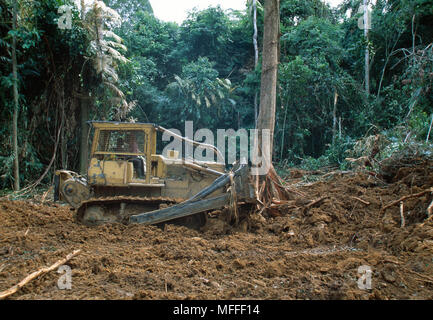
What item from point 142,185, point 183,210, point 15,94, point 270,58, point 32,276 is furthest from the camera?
point 15,94

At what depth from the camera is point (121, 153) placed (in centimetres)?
664

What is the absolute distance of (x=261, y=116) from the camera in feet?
24.9

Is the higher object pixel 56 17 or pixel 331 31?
pixel 331 31

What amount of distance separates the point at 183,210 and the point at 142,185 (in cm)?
116

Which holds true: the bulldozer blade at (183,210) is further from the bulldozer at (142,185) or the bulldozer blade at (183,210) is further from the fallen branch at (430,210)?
the fallen branch at (430,210)

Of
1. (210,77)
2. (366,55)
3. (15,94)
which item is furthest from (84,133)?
(366,55)

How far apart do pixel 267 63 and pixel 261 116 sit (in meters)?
1.14

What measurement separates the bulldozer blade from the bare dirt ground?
0.59ft

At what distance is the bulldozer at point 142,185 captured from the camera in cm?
588

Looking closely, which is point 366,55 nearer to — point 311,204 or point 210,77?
point 210,77

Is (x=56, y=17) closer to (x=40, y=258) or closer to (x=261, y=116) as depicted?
(x=261, y=116)

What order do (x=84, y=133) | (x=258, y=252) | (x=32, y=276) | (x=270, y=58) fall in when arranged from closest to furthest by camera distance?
1. (x=32, y=276)
2. (x=258, y=252)
3. (x=270, y=58)
4. (x=84, y=133)

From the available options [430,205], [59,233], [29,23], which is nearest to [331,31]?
[29,23]

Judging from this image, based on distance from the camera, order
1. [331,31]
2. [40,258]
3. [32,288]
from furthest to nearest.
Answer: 1. [331,31]
2. [40,258]
3. [32,288]
